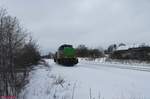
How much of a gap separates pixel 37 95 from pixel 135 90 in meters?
4.85

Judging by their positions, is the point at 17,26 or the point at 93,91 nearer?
the point at 17,26

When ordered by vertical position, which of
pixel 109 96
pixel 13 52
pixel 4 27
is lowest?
pixel 109 96

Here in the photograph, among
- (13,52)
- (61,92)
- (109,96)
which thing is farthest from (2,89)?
(109,96)

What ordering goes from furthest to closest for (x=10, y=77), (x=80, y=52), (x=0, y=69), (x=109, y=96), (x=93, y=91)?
(x=80, y=52)
(x=93, y=91)
(x=109, y=96)
(x=10, y=77)
(x=0, y=69)

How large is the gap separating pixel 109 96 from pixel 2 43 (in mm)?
5201

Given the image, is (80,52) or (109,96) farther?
(80,52)

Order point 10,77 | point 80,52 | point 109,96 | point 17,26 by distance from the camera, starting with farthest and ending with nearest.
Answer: point 80,52 → point 109,96 → point 17,26 → point 10,77

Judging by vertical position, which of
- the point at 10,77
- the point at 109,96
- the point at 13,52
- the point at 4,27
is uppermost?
the point at 4,27

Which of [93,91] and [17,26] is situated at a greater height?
[17,26]

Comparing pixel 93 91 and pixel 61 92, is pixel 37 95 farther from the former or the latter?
pixel 93 91

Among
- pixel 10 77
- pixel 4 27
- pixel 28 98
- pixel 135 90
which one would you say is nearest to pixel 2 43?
pixel 4 27

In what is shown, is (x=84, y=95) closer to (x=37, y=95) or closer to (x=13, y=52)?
(x=37, y=95)

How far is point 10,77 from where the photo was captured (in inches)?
330

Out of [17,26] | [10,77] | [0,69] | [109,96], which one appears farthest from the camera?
[109,96]
